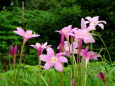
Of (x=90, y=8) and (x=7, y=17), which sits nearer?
(x=90, y=8)

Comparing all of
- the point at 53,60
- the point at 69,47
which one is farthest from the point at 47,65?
the point at 69,47

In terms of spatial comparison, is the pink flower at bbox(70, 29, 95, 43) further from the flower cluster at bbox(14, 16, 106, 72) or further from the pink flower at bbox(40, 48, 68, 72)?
the pink flower at bbox(40, 48, 68, 72)

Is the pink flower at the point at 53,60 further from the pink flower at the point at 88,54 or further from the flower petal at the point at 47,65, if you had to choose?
the pink flower at the point at 88,54

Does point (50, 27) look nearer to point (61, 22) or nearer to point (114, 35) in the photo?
point (61, 22)

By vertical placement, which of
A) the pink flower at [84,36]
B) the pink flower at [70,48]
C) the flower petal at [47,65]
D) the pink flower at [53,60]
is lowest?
the flower petal at [47,65]

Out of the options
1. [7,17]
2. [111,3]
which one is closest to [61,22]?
[111,3]

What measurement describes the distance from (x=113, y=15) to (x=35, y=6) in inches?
200

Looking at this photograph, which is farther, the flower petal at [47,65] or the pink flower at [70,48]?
the pink flower at [70,48]

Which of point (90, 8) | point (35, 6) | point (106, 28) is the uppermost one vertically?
point (35, 6)

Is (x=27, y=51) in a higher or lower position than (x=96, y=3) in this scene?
lower

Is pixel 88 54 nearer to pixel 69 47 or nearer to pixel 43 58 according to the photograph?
pixel 69 47

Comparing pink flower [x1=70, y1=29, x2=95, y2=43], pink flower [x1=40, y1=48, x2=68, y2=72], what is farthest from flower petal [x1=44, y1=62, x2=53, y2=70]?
pink flower [x1=70, y1=29, x2=95, y2=43]

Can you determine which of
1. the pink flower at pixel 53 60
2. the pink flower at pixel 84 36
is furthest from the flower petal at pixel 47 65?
the pink flower at pixel 84 36

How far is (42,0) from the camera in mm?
11391
